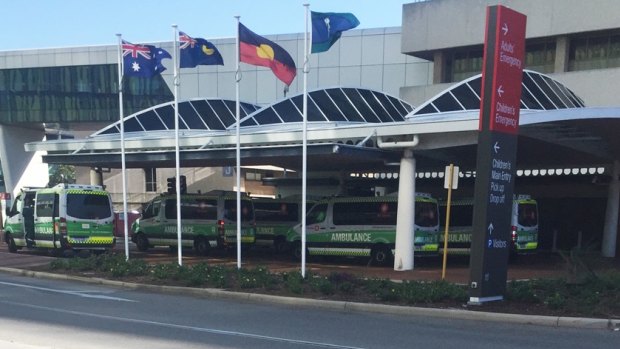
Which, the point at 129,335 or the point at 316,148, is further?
the point at 316,148

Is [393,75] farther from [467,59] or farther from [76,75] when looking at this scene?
[76,75]

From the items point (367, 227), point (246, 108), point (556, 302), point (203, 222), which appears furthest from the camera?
point (246, 108)

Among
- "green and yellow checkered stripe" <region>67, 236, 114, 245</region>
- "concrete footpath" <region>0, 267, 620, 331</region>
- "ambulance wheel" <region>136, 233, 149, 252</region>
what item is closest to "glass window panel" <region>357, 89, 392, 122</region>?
"ambulance wheel" <region>136, 233, 149, 252</region>

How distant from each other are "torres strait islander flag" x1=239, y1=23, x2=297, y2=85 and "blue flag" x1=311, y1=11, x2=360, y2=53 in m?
1.35

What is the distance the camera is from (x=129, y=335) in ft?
33.3

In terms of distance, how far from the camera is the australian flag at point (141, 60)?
19.2 metres

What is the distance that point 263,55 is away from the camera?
17266mm

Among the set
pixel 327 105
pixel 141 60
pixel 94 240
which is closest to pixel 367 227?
pixel 327 105

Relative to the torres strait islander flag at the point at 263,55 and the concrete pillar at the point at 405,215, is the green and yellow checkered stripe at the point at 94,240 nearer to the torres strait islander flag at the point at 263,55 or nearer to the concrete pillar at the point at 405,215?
the torres strait islander flag at the point at 263,55

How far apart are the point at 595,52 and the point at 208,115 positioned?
19335 mm

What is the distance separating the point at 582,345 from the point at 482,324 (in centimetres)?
224

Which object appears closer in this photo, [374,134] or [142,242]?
[374,134]

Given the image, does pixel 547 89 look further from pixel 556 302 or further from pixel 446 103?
pixel 556 302

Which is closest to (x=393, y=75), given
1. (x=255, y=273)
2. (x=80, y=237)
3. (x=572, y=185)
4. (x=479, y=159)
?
(x=572, y=185)
